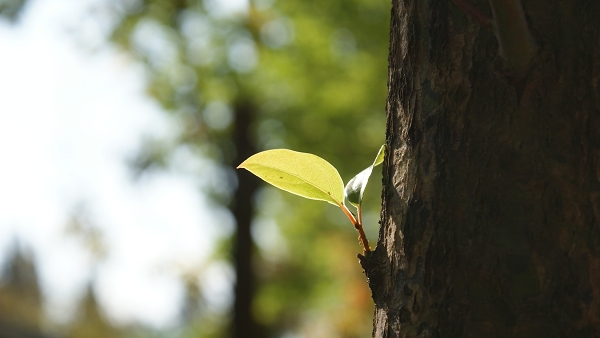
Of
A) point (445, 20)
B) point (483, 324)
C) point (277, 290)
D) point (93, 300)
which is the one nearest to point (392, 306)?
point (483, 324)

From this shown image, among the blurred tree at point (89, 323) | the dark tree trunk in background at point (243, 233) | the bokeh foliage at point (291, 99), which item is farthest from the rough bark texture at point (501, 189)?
the blurred tree at point (89, 323)

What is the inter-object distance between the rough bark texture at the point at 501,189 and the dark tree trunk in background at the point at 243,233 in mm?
5752

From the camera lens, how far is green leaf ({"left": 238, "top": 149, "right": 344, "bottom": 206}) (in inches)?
28.6

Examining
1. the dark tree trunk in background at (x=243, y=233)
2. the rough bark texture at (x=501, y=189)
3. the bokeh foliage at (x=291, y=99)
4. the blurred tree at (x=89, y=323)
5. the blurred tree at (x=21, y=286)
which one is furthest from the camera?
the blurred tree at (x=21, y=286)

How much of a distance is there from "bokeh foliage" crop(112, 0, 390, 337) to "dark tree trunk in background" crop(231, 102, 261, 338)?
144mm

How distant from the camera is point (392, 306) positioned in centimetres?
58

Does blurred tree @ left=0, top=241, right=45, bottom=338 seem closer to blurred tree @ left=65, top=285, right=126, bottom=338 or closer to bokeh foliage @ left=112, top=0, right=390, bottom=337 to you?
blurred tree @ left=65, top=285, right=126, bottom=338

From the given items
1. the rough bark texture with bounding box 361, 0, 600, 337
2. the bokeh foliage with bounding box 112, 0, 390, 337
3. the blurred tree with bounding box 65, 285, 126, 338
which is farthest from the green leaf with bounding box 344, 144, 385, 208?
the blurred tree with bounding box 65, 285, 126, 338

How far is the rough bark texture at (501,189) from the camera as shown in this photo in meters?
0.51

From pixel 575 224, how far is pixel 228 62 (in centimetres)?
564

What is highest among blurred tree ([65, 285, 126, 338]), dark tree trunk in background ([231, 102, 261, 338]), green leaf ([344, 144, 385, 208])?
green leaf ([344, 144, 385, 208])

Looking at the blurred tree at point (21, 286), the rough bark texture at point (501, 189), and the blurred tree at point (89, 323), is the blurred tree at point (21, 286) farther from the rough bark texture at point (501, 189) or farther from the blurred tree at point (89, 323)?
the rough bark texture at point (501, 189)

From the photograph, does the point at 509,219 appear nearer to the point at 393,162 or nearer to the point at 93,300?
the point at 393,162

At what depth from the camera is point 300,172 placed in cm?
73
